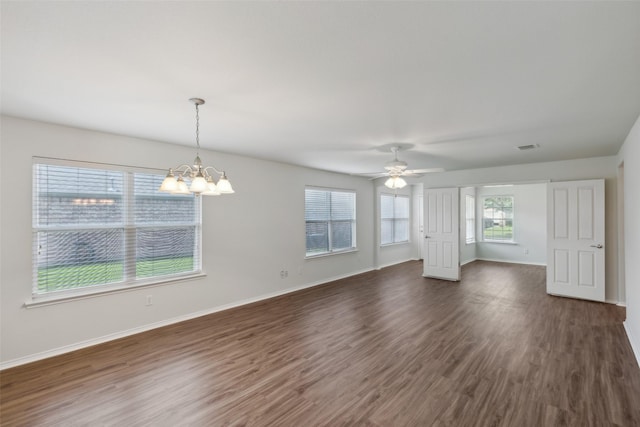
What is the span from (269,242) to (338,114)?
122 inches

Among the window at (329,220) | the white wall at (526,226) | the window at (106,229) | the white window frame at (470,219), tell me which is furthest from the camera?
the white window frame at (470,219)

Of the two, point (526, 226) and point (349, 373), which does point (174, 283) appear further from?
point (526, 226)

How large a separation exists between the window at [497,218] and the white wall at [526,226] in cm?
14

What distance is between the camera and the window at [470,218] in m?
9.00

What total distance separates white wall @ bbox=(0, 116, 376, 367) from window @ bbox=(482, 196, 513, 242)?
5042mm

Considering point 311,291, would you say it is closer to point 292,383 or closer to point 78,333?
point 292,383

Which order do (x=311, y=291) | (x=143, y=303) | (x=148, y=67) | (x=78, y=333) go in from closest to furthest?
1. (x=148, y=67)
2. (x=78, y=333)
3. (x=143, y=303)
4. (x=311, y=291)

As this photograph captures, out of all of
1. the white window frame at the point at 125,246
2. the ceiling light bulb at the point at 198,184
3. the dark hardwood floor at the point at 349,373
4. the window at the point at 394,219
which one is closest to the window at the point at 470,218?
the window at the point at 394,219

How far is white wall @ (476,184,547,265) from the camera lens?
835 cm

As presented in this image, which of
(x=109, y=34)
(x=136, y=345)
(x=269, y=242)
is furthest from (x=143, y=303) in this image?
(x=109, y=34)

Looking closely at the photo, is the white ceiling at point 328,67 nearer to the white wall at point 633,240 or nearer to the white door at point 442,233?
the white wall at point 633,240

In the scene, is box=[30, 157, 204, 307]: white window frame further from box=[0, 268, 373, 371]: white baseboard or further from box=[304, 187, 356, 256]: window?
box=[304, 187, 356, 256]: window

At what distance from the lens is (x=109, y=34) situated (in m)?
1.66

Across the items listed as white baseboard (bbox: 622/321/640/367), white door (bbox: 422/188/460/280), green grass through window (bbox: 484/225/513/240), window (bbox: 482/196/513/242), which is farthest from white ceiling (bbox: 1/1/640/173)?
green grass through window (bbox: 484/225/513/240)
